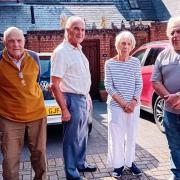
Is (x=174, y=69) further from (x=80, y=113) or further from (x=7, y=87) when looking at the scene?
(x=7, y=87)

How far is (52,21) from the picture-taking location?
42.2 feet

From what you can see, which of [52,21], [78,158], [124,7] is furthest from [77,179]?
[124,7]

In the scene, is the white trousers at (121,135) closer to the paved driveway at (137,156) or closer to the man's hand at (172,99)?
the paved driveway at (137,156)

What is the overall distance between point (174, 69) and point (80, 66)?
3.43 feet

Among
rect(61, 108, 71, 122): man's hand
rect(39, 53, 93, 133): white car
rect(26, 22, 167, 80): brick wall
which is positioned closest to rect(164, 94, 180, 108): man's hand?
rect(61, 108, 71, 122): man's hand

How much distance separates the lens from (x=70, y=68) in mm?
3631

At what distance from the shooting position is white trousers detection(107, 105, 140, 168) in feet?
13.1

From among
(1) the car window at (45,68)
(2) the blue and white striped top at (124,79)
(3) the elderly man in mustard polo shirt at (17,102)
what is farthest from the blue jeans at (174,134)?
(1) the car window at (45,68)

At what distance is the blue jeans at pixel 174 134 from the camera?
3555 millimetres

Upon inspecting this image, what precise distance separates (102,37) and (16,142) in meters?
7.67

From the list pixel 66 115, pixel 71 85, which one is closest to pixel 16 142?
pixel 66 115

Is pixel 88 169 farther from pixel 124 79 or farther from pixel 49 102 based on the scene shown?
pixel 49 102

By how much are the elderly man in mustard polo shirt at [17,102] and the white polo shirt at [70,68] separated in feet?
0.78

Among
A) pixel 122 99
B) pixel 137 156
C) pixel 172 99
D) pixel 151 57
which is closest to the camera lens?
pixel 172 99
